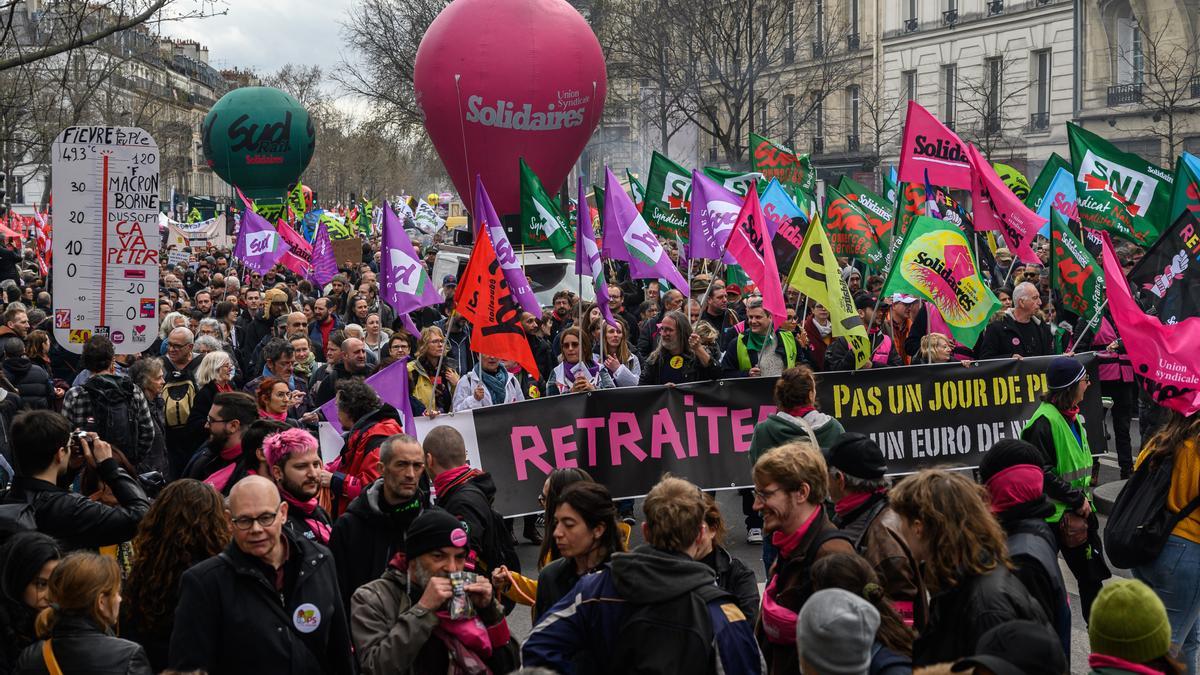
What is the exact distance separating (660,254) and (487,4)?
1011cm

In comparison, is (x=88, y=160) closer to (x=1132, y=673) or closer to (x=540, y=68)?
(x=1132, y=673)

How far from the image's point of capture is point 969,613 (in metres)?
4.28

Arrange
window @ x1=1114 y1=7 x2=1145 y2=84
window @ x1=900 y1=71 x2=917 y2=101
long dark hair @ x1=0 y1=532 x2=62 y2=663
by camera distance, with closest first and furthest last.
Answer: long dark hair @ x1=0 y1=532 x2=62 y2=663 < window @ x1=1114 y1=7 x2=1145 y2=84 < window @ x1=900 y1=71 x2=917 y2=101

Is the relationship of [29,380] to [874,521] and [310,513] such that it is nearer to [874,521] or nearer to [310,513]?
[310,513]

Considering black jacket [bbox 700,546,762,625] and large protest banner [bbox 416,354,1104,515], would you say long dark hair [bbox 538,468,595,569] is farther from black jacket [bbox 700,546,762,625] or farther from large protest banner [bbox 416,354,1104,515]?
large protest banner [bbox 416,354,1104,515]

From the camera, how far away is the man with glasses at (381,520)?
5316mm

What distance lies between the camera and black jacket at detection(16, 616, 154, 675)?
13.2ft

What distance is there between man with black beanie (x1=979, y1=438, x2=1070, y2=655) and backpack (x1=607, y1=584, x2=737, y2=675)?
5.23ft

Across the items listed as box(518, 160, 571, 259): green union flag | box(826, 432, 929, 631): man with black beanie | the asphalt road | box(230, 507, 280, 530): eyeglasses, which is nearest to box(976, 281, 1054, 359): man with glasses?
the asphalt road

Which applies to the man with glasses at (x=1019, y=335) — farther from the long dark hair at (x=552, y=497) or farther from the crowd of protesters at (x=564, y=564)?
the long dark hair at (x=552, y=497)

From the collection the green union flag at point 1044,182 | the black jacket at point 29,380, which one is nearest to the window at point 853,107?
the green union flag at point 1044,182


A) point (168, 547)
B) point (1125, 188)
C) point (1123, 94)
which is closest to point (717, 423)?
point (168, 547)

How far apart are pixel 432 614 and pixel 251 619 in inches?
→ 24.4

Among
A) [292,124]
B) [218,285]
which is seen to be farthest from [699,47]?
[218,285]
